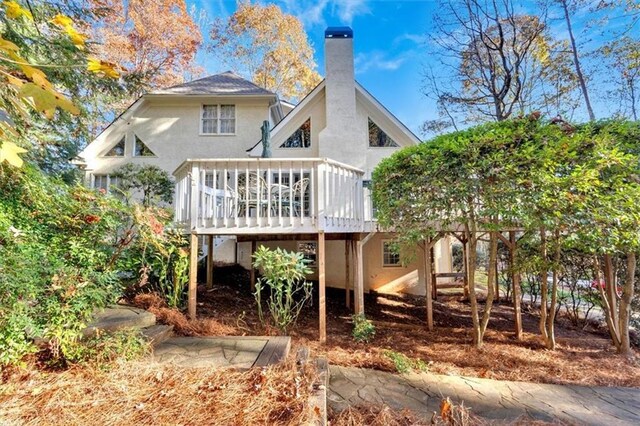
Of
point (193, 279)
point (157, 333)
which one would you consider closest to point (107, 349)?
point (157, 333)

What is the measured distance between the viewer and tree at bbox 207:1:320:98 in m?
17.5

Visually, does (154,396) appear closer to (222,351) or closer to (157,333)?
(222,351)

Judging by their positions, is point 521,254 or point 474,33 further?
point 474,33

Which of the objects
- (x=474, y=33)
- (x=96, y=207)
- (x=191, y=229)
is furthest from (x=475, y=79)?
(x=96, y=207)

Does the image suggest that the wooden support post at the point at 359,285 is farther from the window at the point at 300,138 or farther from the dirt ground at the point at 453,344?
the window at the point at 300,138

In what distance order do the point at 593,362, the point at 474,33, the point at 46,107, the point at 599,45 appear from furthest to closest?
1. the point at 474,33
2. the point at 599,45
3. the point at 593,362
4. the point at 46,107

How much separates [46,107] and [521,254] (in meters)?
6.34

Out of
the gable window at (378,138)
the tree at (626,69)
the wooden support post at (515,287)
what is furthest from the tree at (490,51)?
the wooden support post at (515,287)

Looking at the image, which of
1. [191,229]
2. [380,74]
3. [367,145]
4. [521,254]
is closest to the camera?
[191,229]

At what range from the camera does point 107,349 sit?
9.70 ft

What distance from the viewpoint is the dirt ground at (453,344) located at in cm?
418

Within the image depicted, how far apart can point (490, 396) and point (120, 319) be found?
4.41 m

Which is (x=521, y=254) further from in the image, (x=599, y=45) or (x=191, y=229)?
(x=599, y=45)

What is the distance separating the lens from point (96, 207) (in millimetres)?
3988
